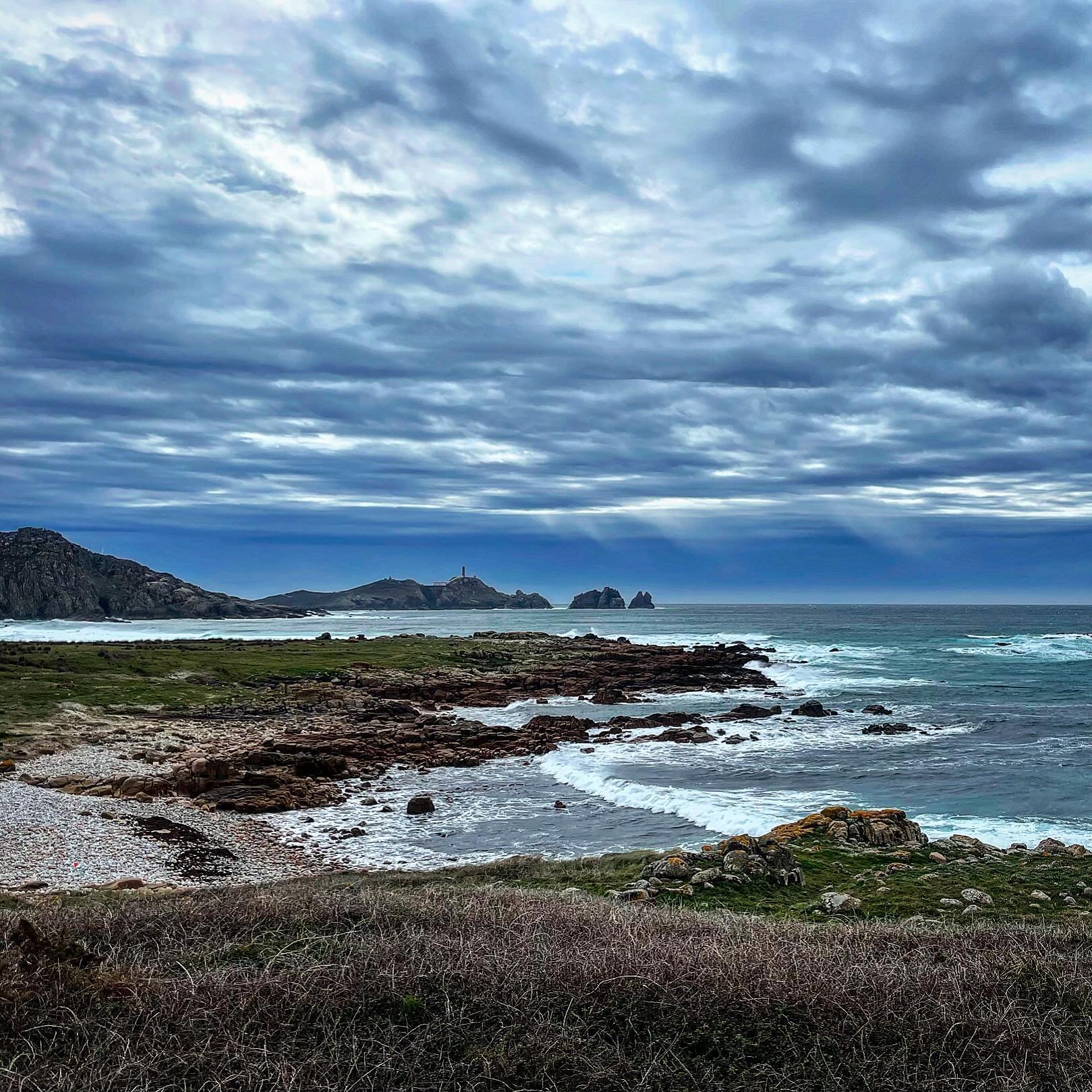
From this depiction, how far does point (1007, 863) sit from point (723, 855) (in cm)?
497

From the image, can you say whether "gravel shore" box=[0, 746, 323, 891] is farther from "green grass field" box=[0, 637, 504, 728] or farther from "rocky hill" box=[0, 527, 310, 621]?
"rocky hill" box=[0, 527, 310, 621]

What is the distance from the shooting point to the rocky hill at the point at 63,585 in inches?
6914

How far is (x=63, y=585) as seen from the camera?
181 meters

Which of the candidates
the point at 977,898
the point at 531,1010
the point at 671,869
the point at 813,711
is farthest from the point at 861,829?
the point at 813,711

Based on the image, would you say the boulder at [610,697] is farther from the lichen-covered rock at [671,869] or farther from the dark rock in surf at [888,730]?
the lichen-covered rock at [671,869]

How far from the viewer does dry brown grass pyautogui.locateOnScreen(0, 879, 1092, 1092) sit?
17.3ft

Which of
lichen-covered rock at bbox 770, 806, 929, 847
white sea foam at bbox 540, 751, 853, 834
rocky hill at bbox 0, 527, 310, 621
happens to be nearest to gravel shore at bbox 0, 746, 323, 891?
white sea foam at bbox 540, 751, 853, 834

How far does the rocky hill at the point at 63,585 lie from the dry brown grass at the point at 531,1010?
198797 mm

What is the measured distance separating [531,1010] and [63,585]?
8151 inches

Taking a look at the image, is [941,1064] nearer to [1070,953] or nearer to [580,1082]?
[580,1082]

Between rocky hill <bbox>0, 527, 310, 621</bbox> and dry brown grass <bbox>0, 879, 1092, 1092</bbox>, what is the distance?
19880 centimetres

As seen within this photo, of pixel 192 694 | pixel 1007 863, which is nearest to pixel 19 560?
pixel 192 694

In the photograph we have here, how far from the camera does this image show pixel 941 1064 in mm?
5367

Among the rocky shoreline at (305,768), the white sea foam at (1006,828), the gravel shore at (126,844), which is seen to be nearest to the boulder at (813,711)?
the rocky shoreline at (305,768)
